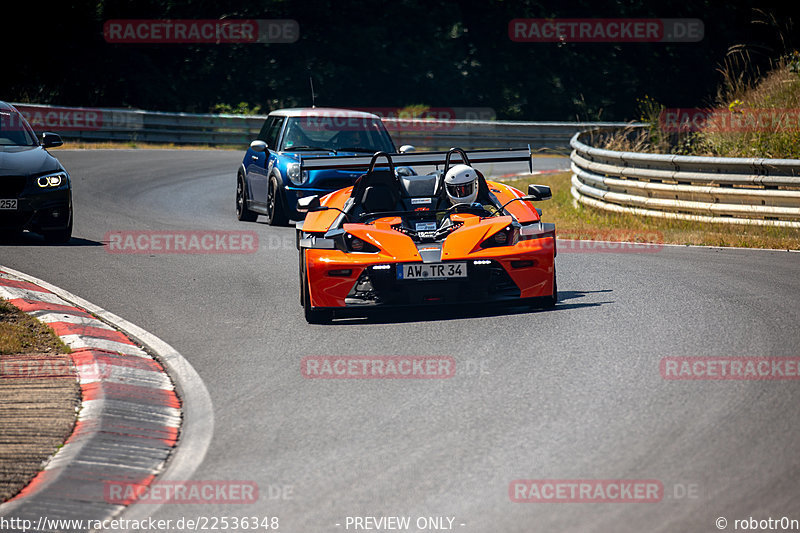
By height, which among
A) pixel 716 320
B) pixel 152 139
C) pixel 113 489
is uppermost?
pixel 113 489

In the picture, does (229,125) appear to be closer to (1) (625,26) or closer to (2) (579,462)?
(1) (625,26)

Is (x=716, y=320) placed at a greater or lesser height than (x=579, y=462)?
lesser

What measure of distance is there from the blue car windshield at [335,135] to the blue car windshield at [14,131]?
3.67m

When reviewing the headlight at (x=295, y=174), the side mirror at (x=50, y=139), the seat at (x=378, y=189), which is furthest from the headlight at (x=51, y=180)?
the seat at (x=378, y=189)

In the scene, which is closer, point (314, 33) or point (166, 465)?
point (166, 465)

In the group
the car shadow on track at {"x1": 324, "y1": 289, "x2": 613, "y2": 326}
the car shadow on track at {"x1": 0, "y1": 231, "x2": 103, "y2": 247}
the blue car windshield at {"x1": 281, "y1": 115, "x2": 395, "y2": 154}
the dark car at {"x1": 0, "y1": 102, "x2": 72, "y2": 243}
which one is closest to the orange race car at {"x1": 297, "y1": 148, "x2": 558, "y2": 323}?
the car shadow on track at {"x1": 324, "y1": 289, "x2": 613, "y2": 326}

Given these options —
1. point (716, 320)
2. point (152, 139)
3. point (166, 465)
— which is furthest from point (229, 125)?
point (166, 465)

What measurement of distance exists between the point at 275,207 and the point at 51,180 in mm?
3551

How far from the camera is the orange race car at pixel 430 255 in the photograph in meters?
9.02

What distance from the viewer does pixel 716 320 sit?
879cm

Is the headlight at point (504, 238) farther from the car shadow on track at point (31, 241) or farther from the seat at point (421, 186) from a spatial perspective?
the car shadow on track at point (31, 241)

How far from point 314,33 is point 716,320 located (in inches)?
1252

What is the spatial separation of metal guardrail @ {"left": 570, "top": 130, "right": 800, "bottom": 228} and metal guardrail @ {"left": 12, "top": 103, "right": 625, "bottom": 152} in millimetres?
12560

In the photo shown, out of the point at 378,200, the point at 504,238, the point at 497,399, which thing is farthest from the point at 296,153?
the point at 497,399
